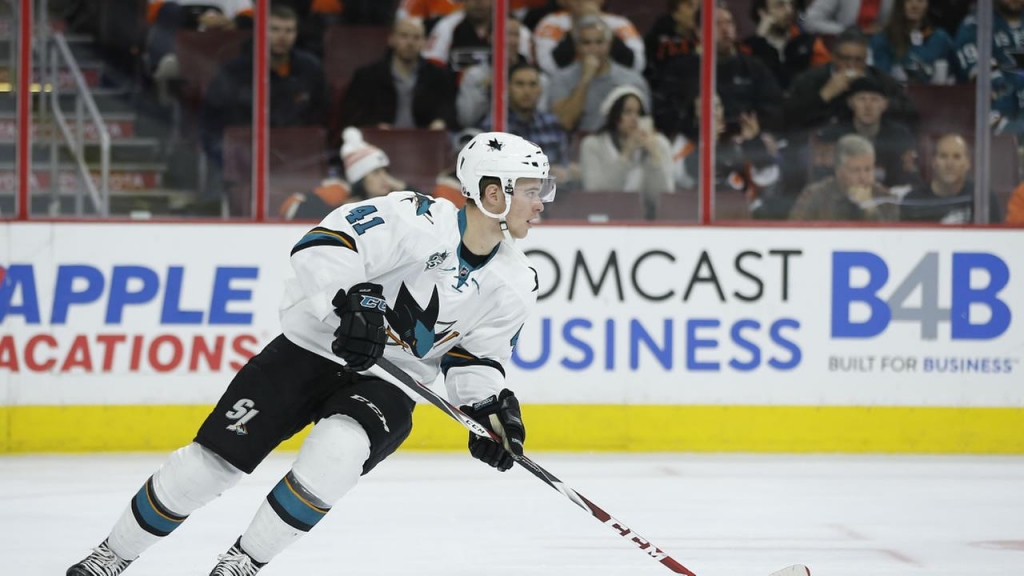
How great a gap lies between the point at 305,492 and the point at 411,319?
1.57 ft

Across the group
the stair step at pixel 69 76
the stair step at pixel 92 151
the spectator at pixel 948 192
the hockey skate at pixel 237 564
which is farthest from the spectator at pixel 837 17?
the hockey skate at pixel 237 564

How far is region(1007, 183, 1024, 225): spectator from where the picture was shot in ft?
19.5

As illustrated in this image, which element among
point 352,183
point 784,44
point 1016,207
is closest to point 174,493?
point 352,183

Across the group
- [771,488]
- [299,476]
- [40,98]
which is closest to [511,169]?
[299,476]

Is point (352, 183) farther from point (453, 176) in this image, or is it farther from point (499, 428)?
point (499, 428)

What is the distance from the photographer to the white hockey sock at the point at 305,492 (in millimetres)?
2854

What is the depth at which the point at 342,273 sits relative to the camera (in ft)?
9.62

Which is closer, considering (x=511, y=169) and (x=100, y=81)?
(x=511, y=169)

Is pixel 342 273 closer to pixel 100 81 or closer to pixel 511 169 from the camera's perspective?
pixel 511 169

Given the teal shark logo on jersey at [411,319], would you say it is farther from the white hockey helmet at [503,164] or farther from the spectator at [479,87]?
the spectator at [479,87]

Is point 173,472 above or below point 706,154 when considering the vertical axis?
below

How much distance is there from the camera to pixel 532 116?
593 cm

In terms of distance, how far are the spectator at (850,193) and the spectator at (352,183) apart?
168cm

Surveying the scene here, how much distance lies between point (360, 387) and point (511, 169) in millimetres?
560
